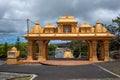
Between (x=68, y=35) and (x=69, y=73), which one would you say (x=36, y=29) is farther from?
(x=69, y=73)

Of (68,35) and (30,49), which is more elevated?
(68,35)

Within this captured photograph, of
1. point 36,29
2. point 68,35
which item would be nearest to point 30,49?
point 36,29

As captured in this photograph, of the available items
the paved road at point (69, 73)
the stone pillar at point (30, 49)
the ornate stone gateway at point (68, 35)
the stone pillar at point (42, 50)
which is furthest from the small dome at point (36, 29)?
the paved road at point (69, 73)

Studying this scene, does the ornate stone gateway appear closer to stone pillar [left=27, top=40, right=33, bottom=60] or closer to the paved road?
stone pillar [left=27, top=40, right=33, bottom=60]

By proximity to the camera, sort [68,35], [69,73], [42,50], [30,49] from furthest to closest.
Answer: [30,49]
[42,50]
[68,35]
[69,73]

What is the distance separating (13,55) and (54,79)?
20.6 m

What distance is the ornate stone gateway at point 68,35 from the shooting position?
34.8 metres

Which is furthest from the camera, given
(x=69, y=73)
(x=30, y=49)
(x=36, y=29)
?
(x=36, y=29)

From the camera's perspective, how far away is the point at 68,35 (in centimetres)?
3491

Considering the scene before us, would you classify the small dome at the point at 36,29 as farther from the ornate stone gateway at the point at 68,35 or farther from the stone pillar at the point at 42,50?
the stone pillar at the point at 42,50

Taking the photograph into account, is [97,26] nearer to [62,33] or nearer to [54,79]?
[62,33]

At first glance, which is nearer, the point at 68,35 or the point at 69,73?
the point at 69,73

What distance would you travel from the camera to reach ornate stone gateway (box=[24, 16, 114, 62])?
114ft

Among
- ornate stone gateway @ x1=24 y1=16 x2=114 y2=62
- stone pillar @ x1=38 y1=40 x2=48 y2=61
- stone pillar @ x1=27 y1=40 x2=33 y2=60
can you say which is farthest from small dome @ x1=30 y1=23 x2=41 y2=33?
Result: stone pillar @ x1=38 y1=40 x2=48 y2=61
